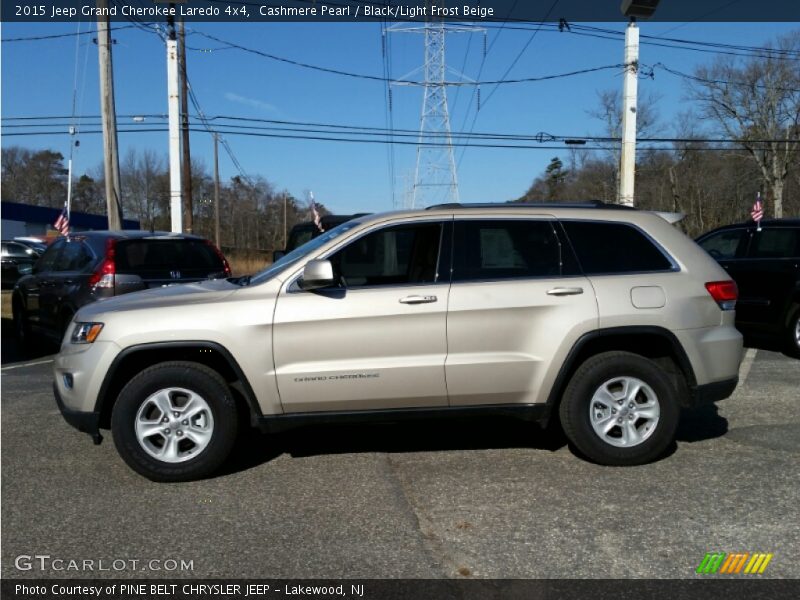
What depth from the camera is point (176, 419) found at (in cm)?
473

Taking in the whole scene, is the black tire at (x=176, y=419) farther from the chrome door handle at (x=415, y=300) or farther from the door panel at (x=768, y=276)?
the door panel at (x=768, y=276)

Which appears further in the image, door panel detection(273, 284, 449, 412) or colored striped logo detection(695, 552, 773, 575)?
door panel detection(273, 284, 449, 412)

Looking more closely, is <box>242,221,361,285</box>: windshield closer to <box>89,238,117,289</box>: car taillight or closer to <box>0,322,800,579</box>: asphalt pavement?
<box>0,322,800,579</box>: asphalt pavement

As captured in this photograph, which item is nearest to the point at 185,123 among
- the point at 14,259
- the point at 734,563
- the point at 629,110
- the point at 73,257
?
the point at 14,259

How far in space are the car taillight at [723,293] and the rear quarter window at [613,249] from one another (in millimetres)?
337

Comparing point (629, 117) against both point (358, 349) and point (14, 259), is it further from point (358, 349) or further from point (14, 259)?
point (14, 259)

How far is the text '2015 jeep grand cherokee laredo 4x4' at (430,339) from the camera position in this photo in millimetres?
4699

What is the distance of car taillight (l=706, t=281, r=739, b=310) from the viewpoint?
5.13m

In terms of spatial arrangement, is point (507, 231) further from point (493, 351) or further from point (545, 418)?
point (545, 418)

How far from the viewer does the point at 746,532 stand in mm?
3941

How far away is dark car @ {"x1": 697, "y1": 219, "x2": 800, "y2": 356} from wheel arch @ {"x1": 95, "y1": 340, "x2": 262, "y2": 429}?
7279 millimetres

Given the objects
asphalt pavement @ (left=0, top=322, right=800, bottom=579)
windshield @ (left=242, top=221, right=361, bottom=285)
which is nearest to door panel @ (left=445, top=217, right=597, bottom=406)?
asphalt pavement @ (left=0, top=322, right=800, bottom=579)

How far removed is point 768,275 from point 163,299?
7838mm

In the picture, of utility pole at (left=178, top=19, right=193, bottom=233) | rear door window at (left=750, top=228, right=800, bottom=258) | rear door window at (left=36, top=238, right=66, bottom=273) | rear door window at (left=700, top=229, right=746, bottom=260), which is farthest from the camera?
utility pole at (left=178, top=19, right=193, bottom=233)
